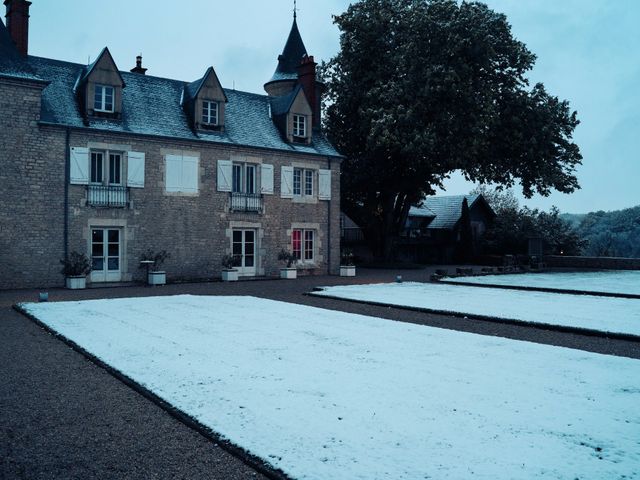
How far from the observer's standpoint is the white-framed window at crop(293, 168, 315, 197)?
84.5 feet

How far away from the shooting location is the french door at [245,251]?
23.8m

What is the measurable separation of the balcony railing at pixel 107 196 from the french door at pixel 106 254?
36.5 inches

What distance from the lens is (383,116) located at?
88.6ft

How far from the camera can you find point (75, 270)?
1897 cm

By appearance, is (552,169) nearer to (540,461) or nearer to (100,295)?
(100,295)

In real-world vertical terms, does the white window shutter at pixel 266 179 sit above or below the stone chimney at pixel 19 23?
below

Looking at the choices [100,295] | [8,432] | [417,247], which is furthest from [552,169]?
[8,432]

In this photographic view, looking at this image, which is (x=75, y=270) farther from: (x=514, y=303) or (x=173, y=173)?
(x=514, y=303)

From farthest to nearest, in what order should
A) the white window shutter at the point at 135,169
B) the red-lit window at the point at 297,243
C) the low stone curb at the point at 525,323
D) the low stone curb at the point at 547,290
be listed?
the red-lit window at the point at 297,243, the white window shutter at the point at 135,169, the low stone curb at the point at 547,290, the low stone curb at the point at 525,323

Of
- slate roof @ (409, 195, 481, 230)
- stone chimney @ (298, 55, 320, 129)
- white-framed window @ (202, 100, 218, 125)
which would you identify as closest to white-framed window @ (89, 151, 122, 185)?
white-framed window @ (202, 100, 218, 125)

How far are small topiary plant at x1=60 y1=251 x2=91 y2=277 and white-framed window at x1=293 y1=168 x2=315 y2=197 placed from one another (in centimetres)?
973

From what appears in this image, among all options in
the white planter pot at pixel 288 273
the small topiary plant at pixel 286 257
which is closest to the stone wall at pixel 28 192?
the white planter pot at pixel 288 273

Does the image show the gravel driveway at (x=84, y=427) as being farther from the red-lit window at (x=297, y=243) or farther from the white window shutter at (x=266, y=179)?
the red-lit window at (x=297, y=243)

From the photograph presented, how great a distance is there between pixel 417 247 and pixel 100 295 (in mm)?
26891
